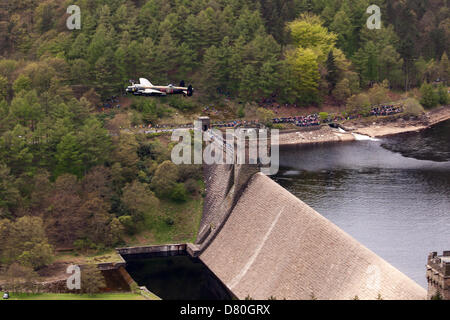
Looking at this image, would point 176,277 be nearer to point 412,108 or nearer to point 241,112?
point 241,112

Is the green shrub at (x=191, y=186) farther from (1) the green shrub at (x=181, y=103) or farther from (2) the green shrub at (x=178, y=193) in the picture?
(1) the green shrub at (x=181, y=103)

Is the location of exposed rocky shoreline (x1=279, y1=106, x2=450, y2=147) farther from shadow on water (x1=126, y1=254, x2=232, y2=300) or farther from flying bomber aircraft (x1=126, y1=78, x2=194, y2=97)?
shadow on water (x1=126, y1=254, x2=232, y2=300)

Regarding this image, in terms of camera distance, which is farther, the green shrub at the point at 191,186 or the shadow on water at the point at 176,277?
the green shrub at the point at 191,186

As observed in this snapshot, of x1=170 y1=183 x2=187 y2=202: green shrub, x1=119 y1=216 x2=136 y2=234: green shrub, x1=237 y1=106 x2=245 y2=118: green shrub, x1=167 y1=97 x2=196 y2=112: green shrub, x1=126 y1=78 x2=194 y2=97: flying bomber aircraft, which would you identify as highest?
x1=126 y1=78 x2=194 y2=97: flying bomber aircraft

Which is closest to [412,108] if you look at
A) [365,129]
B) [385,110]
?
[385,110]

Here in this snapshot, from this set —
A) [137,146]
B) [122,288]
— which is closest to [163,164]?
[137,146]

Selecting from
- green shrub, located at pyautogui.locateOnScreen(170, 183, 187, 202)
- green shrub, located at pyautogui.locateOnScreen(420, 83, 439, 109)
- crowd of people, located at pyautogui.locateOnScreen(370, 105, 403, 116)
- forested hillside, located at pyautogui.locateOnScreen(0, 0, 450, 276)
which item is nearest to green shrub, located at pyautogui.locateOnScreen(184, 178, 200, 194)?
forested hillside, located at pyautogui.locateOnScreen(0, 0, 450, 276)

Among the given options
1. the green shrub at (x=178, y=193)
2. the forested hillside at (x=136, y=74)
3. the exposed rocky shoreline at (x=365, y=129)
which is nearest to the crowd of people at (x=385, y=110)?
the exposed rocky shoreline at (x=365, y=129)
